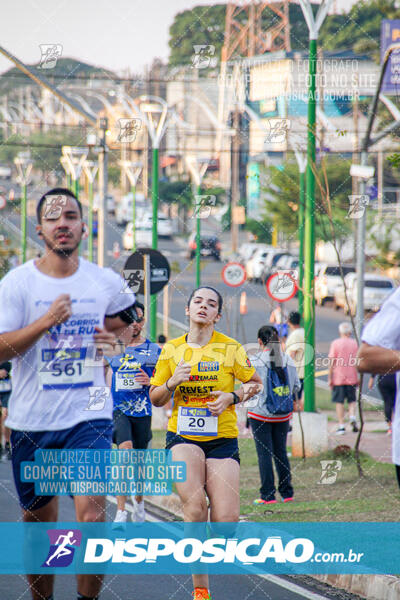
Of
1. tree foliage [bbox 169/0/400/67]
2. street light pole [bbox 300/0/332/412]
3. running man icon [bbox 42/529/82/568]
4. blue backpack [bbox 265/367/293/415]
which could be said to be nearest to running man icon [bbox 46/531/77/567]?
running man icon [bbox 42/529/82/568]

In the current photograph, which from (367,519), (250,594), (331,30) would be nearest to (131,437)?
(367,519)

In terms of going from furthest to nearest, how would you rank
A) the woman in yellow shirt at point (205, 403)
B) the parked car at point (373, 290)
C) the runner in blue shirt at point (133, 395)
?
1. the parked car at point (373, 290)
2. the runner in blue shirt at point (133, 395)
3. the woman in yellow shirt at point (205, 403)

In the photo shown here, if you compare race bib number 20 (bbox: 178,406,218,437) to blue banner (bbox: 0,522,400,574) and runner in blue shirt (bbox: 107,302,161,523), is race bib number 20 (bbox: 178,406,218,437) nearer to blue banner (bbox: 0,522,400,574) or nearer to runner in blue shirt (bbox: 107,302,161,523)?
blue banner (bbox: 0,522,400,574)

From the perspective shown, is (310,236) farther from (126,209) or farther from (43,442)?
(126,209)

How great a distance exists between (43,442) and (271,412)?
5502 millimetres

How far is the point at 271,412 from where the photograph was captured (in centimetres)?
1034

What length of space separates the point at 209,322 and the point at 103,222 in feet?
49.7

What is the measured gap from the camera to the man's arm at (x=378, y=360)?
4.46m

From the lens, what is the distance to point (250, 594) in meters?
6.95

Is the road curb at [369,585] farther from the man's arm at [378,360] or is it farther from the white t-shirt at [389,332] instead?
the man's arm at [378,360]

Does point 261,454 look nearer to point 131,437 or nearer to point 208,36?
point 131,437

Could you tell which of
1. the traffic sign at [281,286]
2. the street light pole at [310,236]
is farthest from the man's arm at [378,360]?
the traffic sign at [281,286]

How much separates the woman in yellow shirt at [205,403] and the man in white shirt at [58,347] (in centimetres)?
134

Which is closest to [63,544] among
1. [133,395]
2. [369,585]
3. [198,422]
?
[198,422]
